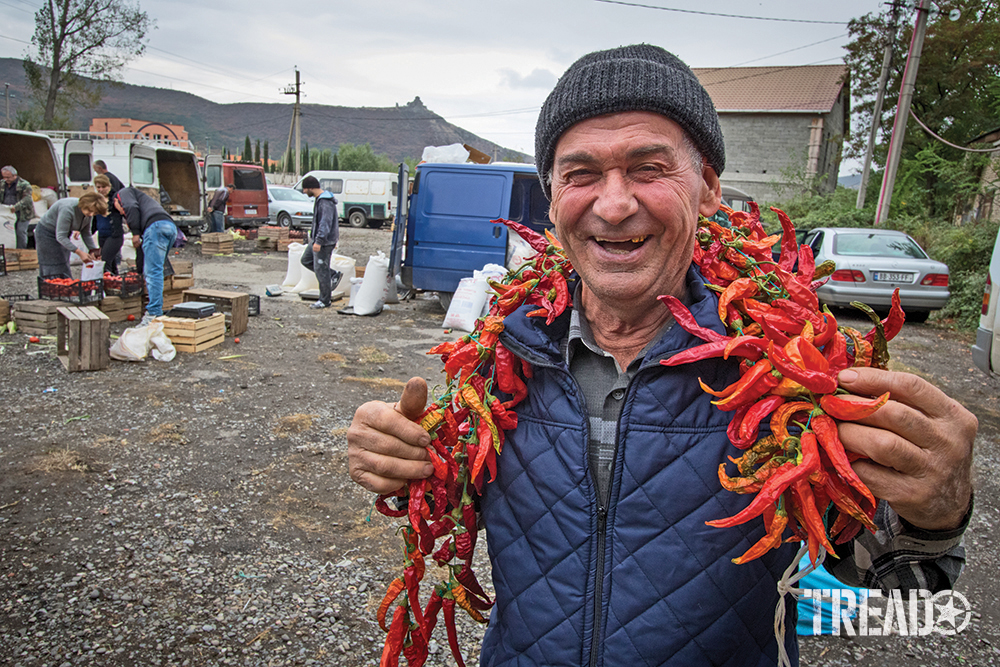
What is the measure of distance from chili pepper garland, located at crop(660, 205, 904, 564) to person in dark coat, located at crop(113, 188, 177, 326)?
8.20 m

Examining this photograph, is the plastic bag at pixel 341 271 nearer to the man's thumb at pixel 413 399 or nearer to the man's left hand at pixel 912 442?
the man's thumb at pixel 413 399

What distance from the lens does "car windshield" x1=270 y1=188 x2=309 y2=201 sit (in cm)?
2338

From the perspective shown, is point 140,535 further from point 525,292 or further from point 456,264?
point 456,264

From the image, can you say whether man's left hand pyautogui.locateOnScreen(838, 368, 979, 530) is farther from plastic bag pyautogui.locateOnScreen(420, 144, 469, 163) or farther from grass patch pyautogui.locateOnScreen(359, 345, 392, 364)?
plastic bag pyautogui.locateOnScreen(420, 144, 469, 163)

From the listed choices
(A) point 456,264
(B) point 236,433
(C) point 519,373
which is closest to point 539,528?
(C) point 519,373

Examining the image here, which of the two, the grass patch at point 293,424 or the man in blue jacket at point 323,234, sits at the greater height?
the man in blue jacket at point 323,234

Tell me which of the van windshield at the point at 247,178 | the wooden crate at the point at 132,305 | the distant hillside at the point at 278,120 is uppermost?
the distant hillside at the point at 278,120

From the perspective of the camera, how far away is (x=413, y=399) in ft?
4.39

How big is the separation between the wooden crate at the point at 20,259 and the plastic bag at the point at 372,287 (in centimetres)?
791

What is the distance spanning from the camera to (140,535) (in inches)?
143

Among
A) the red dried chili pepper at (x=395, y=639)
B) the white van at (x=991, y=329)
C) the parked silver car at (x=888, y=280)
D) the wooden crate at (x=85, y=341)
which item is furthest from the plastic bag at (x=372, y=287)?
the red dried chili pepper at (x=395, y=639)

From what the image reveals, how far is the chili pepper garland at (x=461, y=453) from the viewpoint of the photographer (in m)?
1.43

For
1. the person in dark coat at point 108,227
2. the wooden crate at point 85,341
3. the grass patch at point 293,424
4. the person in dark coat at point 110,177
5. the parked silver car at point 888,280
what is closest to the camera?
the grass patch at point 293,424

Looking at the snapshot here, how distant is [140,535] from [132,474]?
894mm
